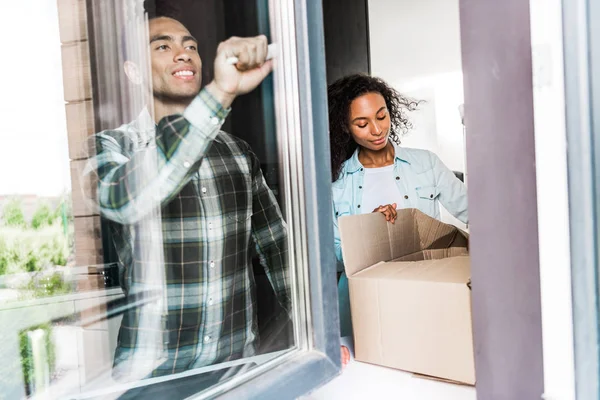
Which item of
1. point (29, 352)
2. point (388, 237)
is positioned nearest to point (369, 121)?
point (388, 237)

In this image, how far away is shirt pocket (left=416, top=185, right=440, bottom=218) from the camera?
2.03m

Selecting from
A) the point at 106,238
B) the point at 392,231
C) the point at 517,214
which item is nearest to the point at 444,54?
the point at 392,231

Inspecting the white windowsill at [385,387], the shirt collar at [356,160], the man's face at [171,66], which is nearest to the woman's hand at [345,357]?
the white windowsill at [385,387]

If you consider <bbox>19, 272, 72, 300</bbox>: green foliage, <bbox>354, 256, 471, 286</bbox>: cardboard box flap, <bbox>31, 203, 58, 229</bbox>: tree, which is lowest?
<bbox>354, 256, 471, 286</bbox>: cardboard box flap

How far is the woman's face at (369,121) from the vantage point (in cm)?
200

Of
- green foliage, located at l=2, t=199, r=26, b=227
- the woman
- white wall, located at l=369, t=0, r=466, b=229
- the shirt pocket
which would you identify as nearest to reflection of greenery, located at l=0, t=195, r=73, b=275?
green foliage, located at l=2, t=199, r=26, b=227

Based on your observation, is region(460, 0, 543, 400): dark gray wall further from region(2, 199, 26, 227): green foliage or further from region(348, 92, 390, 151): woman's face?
region(348, 92, 390, 151): woman's face

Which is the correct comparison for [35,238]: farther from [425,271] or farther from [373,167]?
[373,167]

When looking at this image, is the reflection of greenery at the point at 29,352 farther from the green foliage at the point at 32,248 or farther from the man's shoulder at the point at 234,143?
the man's shoulder at the point at 234,143

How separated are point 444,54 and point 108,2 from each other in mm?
2562

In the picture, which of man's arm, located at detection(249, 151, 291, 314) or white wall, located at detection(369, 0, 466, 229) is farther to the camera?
white wall, located at detection(369, 0, 466, 229)

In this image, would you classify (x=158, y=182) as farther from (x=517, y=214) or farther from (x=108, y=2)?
(x=517, y=214)

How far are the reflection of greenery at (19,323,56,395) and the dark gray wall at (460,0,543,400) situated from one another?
0.69 meters

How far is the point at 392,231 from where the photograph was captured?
1119 millimetres
